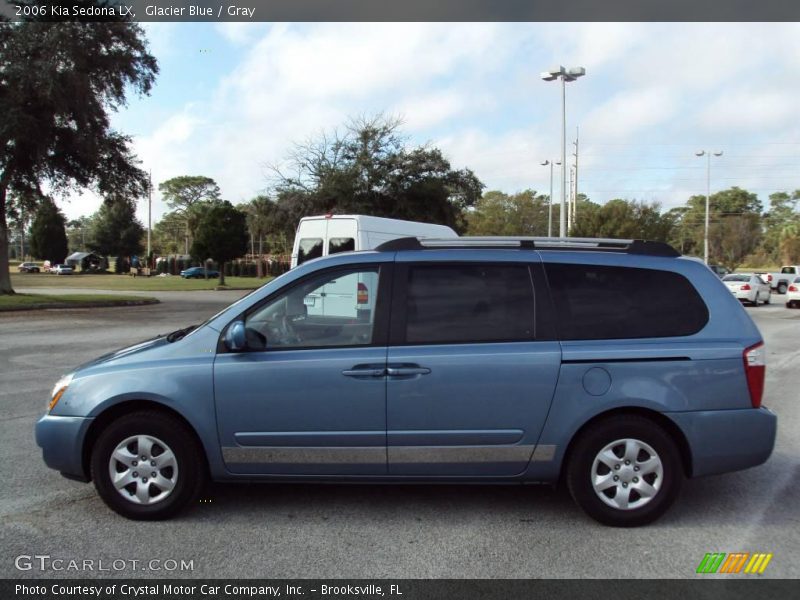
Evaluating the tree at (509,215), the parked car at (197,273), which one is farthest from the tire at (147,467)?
the tree at (509,215)

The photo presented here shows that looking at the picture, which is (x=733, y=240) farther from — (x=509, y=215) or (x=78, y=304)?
(x=78, y=304)

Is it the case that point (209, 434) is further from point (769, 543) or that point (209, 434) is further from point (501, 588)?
point (769, 543)

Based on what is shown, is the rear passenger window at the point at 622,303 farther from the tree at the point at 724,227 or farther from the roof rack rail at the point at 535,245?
the tree at the point at 724,227

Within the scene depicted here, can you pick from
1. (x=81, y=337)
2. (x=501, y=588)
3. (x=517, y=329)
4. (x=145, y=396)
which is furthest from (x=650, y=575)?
(x=81, y=337)

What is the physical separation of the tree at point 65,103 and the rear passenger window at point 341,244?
1195cm

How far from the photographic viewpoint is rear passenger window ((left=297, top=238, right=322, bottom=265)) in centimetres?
1315

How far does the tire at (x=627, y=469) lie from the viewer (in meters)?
4.04

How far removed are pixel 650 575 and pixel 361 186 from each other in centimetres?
3305

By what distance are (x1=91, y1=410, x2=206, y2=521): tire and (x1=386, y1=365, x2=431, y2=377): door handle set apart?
136 centimetres

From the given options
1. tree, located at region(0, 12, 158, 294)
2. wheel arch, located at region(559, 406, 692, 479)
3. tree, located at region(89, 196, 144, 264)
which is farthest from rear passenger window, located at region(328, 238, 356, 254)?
tree, located at region(89, 196, 144, 264)

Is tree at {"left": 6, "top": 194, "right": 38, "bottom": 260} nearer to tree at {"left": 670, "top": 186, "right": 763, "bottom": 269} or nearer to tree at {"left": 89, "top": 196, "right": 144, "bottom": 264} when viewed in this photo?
tree at {"left": 670, "top": 186, "right": 763, "bottom": 269}

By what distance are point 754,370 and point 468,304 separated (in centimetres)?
186

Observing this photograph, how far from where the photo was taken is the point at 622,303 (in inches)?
167

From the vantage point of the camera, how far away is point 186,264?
76.6 m
